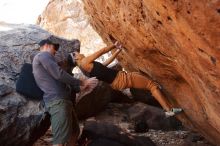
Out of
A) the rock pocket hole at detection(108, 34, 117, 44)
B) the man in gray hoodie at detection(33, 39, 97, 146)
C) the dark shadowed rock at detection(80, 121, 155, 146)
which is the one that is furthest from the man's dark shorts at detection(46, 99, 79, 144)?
the rock pocket hole at detection(108, 34, 117, 44)

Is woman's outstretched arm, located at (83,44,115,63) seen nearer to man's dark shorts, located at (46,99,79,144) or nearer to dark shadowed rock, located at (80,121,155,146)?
man's dark shorts, located at (46,99,79,144)

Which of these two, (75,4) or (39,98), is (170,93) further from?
(75,4)

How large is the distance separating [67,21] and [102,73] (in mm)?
15940

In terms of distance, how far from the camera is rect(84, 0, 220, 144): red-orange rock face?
12.6 feet

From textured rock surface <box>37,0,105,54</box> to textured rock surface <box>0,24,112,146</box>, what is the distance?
1292cm

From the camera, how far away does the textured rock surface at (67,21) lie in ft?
75.1

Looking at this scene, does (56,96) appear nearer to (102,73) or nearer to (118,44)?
(102,73)

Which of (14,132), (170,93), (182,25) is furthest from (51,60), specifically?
(182,25)

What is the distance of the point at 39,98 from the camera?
8.43 metres

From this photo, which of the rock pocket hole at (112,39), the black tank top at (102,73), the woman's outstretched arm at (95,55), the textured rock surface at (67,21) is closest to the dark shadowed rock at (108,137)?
the black tank top at (102,73)

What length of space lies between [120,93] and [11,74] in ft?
17.7

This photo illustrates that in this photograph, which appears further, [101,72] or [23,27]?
[23,27]

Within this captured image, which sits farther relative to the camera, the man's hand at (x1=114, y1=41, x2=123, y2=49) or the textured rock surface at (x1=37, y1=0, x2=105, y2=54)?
the textured rock surface at (x1=37, y1=0, x2=105, y2=54)

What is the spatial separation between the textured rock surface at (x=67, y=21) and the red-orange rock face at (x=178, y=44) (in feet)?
48.3
